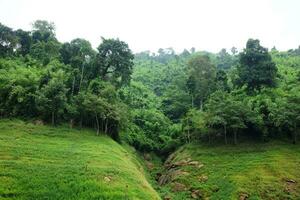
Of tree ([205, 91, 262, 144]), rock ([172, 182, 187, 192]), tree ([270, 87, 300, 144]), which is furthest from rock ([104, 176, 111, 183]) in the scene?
tree ([270, 87, 300, 144])

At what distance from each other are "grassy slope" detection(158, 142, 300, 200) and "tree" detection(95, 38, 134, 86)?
24954mm

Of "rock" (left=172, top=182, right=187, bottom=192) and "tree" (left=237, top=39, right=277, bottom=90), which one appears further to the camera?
"tree" (left=237, top=39, right=277, bottom=90)

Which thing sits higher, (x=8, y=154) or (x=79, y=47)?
(x=79, y=47)

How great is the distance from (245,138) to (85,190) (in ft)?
123

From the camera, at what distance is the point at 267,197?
43938 mm

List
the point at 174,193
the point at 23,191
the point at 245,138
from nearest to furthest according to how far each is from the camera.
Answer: the point at 23,191, the point at 174,193, the point at 245,138

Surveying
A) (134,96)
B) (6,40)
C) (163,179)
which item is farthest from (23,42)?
(163,179)

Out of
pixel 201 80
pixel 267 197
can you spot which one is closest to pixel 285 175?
pixel 267 197

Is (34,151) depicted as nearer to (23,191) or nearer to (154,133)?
(23,191)

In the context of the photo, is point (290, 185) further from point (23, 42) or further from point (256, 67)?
point (23, 42)

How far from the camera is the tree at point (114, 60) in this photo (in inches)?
3093

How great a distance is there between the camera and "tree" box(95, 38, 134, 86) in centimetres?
7856

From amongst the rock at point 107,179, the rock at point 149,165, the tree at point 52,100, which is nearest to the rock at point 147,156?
the rock at point 149,165

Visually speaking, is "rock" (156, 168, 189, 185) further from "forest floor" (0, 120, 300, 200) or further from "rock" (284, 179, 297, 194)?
"rock" (284, 179, 297, 194)
